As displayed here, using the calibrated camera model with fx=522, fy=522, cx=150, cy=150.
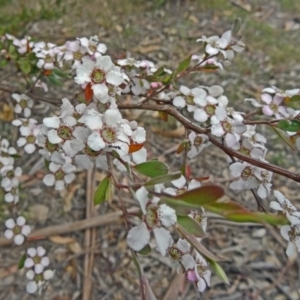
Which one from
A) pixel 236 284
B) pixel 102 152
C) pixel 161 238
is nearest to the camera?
pixel 161 238

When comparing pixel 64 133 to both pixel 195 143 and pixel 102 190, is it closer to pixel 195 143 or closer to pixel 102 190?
pixel 102 190

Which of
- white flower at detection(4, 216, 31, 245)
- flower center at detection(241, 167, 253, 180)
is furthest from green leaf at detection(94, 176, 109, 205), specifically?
white flower at detection(4, 216, 31, 245)

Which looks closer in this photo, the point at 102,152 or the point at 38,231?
the point at 102,152

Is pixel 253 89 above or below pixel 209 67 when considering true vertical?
below

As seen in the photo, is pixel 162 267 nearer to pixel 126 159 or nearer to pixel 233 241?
pixel 233 241

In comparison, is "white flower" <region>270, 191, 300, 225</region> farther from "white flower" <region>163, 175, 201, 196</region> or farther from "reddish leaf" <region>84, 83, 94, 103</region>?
"reddish leaf" <region>84, 83, 94, 103</region>

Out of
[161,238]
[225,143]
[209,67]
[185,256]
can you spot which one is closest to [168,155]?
[209,67]

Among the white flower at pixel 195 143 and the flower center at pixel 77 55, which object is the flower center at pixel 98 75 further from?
the flower center at pixel 77 55

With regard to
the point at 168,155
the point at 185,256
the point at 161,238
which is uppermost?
the point at 161,238
